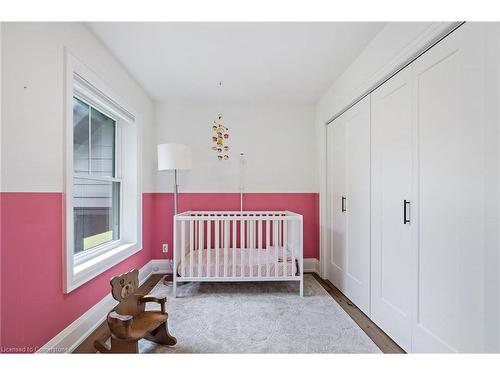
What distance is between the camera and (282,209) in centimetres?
316

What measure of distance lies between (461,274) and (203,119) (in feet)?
9.44

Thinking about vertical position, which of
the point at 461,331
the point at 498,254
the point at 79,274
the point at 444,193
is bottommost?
the point at 461,331

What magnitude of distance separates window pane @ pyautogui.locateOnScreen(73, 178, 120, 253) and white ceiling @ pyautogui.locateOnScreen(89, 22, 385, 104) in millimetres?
1158

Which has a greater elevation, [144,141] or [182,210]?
[144,141]

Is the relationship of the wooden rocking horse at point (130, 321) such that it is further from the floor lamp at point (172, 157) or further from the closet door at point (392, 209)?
the closet door at point (392, 209)

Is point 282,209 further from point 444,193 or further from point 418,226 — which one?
point 444,193

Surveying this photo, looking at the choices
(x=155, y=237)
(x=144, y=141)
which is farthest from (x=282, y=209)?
(x=144, y=141)

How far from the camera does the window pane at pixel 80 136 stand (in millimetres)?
1846

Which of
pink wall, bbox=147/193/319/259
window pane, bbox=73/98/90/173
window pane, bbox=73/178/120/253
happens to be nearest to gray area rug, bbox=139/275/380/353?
pink wall, bbox=147/193/319/259

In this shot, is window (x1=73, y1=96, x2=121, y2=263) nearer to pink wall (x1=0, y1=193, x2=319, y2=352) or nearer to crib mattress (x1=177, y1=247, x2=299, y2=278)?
pink wall (x1=0, y1=193, x2=319, y2=352)

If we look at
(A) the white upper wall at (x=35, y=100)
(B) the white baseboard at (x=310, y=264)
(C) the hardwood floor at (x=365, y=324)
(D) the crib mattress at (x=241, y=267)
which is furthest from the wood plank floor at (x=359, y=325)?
(A) the white upper wall at (x=35, y=100)

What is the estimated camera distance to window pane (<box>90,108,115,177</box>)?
2.13 m

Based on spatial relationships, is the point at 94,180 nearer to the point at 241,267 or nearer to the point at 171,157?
the point at 171,157

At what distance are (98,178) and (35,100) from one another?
98 centimetres
